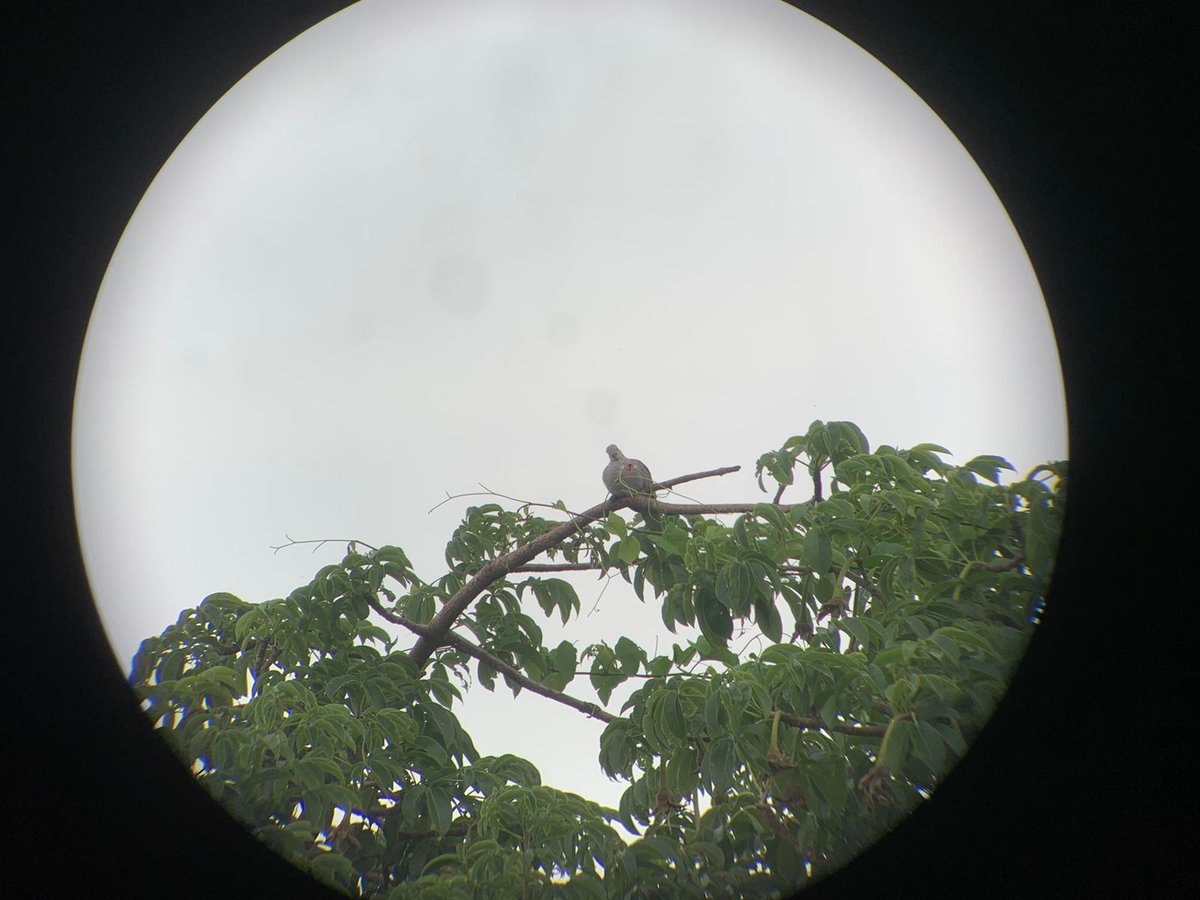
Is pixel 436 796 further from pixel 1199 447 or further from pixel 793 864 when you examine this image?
pixel 1199 447

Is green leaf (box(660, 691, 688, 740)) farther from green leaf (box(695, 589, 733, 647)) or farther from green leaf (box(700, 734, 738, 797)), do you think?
green leaf (box(695, 589, 733, 647))

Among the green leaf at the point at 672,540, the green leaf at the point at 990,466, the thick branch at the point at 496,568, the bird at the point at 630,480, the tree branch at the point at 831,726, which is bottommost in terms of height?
the tree branch at the point at 831,726

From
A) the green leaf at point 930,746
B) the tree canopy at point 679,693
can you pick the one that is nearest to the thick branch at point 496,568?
the tree canopy at point 679,693

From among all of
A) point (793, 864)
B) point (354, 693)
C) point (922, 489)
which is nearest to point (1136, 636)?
point (922, 489)

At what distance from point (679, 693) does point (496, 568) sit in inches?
28.1

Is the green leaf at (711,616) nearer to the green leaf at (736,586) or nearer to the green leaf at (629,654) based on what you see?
the green leaf at (736,586)

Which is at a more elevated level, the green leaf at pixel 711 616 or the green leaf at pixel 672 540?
the green leaf at pixel 672 540

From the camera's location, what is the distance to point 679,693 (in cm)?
159

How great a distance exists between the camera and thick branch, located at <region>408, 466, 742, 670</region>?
2.09m

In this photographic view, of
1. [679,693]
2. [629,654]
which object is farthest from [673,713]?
[629,654]

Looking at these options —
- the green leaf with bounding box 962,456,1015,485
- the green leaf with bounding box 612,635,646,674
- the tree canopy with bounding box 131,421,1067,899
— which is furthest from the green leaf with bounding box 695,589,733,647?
the green leaf with bounding box 962,456,1015,485

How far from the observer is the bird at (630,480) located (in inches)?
82.7

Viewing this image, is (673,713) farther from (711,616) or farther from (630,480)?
(630,480)

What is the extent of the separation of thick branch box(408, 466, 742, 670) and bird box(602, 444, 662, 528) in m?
0.03
